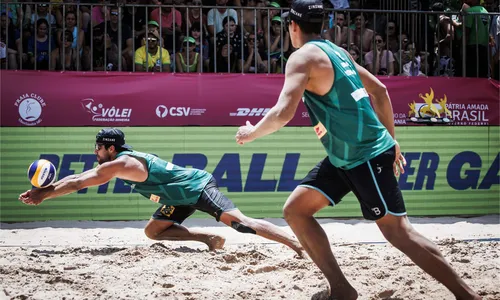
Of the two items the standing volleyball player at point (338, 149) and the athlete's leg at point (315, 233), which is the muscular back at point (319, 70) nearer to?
the standing volleyball player at point (338, 149)

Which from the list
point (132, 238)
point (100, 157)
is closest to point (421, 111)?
point (132, 238)

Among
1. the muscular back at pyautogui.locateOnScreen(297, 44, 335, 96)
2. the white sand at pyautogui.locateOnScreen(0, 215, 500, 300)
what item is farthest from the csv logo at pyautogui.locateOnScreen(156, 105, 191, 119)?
the muscular back at pyautogui.locateOnScreen(297, 44, 335, 96)

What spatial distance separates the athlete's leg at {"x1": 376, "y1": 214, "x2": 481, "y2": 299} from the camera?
428 centimetres

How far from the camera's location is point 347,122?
14.6 feet

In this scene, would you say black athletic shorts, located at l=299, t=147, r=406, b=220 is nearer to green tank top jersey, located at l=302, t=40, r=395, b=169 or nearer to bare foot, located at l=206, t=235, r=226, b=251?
green tank top jersey, located at l=302, t=40, r=395, b=169

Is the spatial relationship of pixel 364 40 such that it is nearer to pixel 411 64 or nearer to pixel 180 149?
pixel 411 64

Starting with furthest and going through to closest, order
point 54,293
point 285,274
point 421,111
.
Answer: point 421,111 < point 285,274 < point 54,293

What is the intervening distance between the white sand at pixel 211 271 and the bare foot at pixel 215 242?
141 mm

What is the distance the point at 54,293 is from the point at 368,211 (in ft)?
7.73

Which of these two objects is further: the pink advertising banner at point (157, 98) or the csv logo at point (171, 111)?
the csv logo at point (171, 111)

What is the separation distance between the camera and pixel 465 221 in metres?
10.3

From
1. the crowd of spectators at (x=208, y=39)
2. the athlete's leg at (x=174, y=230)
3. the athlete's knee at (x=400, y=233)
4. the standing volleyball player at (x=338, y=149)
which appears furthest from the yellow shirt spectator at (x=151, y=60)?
the athlete's knee at (x=400, y=233)

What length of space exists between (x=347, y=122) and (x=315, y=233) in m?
0.84

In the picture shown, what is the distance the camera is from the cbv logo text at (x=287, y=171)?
388 inches
